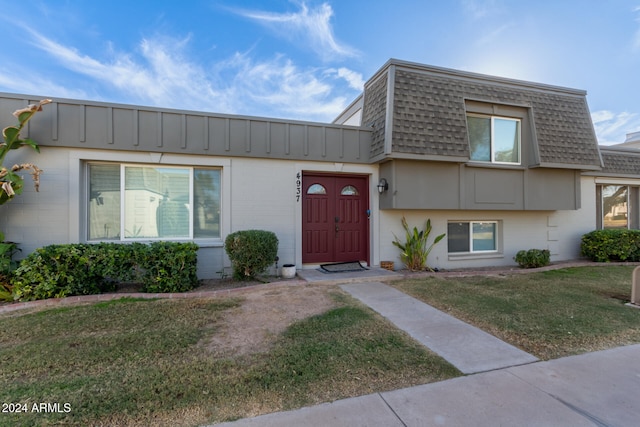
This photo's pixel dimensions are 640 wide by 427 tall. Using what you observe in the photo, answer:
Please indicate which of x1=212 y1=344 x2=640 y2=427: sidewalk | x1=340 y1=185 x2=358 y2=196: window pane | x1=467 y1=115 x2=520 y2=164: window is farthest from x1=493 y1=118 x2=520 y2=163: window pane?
x1=212 y1=344 x2=640 y2=427: sidewalk

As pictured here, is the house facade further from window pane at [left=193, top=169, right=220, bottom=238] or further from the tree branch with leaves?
the tree branch with leaves

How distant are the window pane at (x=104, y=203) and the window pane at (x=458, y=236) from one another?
308 inches

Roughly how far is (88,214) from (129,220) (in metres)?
0.71

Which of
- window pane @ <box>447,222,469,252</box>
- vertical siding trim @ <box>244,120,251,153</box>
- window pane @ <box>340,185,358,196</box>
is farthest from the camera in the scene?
window pane @ <box>447,222,469,252</box>

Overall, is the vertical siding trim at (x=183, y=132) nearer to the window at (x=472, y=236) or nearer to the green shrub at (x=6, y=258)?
the green shrub at (x=6, y=258)

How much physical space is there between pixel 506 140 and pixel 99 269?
30.3 feet

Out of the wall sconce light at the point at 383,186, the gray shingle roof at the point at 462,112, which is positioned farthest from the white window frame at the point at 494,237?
the wall sconce light at the point at 383,186

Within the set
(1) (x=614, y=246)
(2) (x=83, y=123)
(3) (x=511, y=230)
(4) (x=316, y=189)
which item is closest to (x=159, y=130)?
(2) (x=83, y=123)

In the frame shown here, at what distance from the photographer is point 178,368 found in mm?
2604

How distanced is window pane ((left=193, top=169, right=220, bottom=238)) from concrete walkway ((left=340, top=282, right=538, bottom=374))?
3.39 metres

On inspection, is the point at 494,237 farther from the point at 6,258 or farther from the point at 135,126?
the point at 6,258

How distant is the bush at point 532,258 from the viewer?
729cm

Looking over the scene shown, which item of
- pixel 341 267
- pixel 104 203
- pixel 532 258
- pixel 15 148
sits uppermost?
pixel 15 148

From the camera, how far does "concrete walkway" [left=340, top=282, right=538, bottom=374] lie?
2.81 m
